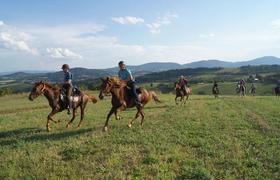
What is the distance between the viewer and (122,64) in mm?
19203

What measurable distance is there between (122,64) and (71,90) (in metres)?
3.25

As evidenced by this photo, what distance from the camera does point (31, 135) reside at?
17.5 m

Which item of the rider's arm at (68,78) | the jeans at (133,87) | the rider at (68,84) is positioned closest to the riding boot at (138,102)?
the jeans at (133,87)

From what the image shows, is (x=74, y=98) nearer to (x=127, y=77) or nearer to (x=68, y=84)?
(x=68, y=84)

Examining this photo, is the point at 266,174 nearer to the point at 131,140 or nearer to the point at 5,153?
the point at 131,140

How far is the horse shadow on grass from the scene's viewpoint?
16.1 metres

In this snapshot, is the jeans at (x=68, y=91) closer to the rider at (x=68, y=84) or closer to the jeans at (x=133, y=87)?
the rider at (x=68, y=84)

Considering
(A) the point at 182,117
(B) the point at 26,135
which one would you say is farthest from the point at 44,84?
(A) the point at 182,117

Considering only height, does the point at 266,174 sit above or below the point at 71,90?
below

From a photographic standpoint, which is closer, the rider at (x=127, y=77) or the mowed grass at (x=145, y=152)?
the mowed grass at (x=145, y=152)

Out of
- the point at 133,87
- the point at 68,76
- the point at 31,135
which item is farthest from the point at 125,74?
the point at 31,135

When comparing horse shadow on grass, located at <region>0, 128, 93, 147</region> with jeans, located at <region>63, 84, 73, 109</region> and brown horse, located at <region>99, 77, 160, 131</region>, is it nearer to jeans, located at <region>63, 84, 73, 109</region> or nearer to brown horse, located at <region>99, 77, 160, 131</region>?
brown horse, located at <region>99, 77, 160, 131</region>

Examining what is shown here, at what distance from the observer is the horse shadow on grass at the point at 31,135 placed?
52.9ft

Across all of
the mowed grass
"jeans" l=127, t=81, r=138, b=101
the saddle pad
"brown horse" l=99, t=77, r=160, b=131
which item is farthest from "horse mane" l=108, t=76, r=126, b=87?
the saddle pad
